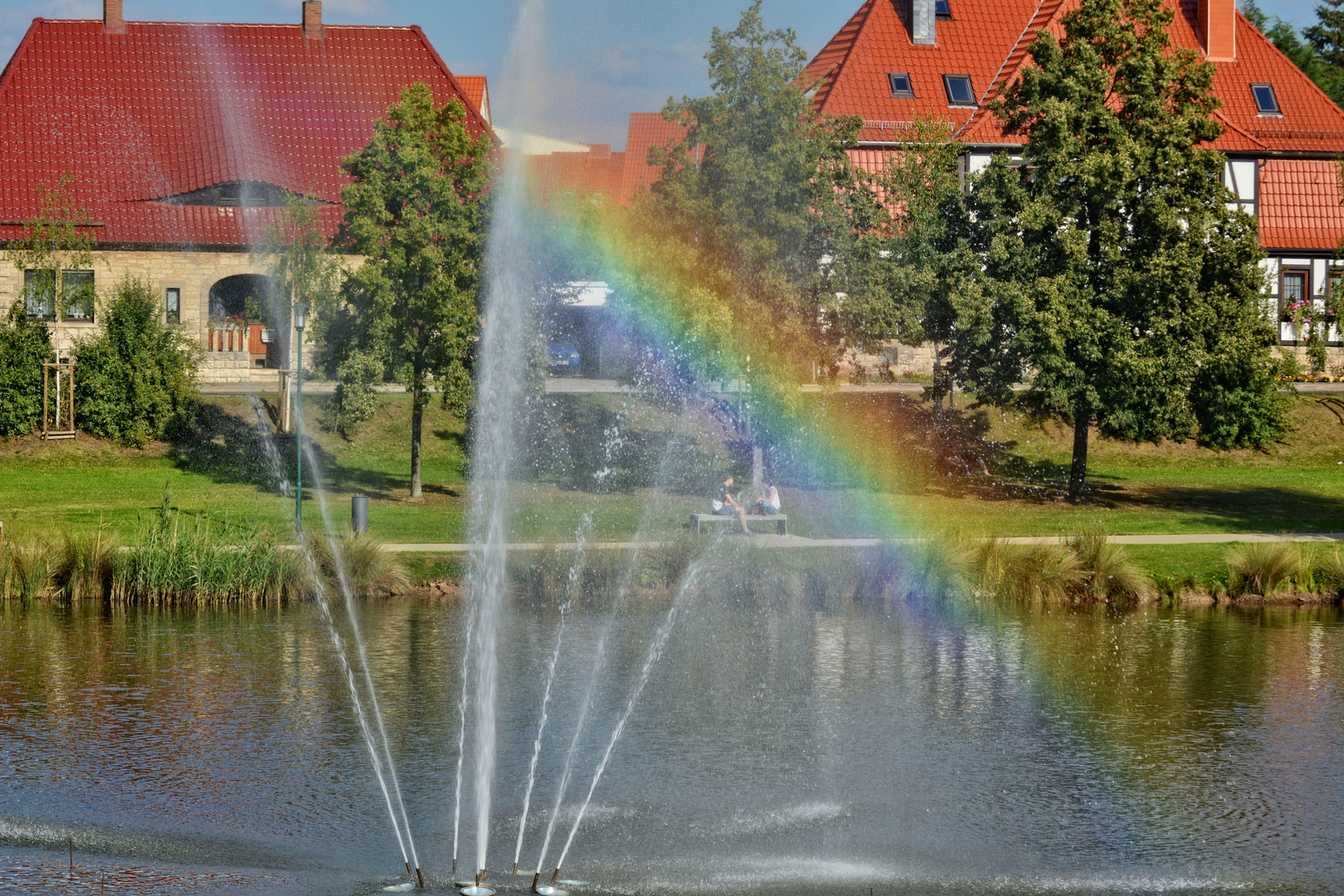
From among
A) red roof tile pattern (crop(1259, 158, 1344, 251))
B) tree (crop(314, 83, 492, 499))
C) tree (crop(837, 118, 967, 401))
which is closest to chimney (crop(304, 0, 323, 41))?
tree (crop(314, 83, 492, 499))

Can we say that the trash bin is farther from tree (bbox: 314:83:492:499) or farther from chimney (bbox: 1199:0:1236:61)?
chimney (bbox: 1199:0:1236:61)

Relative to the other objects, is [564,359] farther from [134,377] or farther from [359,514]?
[359,514]

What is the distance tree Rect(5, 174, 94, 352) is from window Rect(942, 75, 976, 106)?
98.5ft

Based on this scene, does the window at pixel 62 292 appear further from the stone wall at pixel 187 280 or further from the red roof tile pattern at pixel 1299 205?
the red roof tile pattern at pixel 1299 205

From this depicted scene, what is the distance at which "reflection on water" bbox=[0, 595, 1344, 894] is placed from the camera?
1066cm

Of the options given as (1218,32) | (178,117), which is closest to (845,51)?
(1218,32)

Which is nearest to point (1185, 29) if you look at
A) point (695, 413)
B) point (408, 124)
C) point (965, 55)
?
point (965, 55)

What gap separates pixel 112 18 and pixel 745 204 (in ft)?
96.9

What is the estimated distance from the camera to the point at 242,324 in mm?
46094

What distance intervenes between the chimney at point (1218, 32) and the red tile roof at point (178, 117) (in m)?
27.3

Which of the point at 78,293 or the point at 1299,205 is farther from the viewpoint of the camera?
the point at 1299,205

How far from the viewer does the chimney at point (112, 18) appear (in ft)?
158

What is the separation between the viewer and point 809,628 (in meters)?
20.5

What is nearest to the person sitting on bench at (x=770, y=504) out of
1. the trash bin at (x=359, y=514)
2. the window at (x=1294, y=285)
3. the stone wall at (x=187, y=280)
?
the trash bin at (x=359, y=514)
